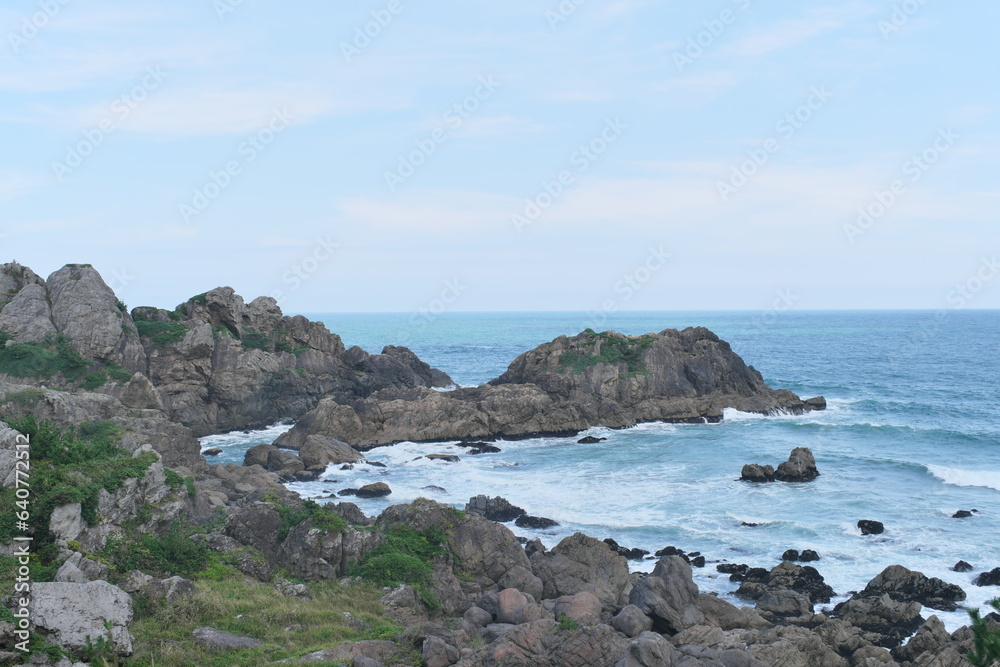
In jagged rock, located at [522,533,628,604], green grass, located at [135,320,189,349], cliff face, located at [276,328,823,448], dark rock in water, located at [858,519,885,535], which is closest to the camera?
jagged rock, located at [522,533,628,604]

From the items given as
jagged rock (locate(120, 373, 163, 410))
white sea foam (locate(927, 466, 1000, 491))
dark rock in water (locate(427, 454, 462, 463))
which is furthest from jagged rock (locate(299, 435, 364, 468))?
white sea foam (locate(927, 466, 1000, 491))

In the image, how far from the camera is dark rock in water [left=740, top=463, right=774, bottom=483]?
131 ft

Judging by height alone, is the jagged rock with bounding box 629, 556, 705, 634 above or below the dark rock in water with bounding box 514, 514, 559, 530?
above

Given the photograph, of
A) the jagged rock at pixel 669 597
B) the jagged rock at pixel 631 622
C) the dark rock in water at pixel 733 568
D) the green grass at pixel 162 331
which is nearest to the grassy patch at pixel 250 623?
the jagged rock at pixel 631 622

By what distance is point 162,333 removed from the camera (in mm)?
52781

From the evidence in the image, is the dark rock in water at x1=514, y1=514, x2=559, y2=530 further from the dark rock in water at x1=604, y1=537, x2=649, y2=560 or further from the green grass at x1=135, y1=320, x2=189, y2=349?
the green grass at x1=135, y1=320, x2=189, y2=349

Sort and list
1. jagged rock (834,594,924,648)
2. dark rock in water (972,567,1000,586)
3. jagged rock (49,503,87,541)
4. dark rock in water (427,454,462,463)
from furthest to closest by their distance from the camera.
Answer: dark rock in water (427,454,462,463)
dark rock in water (972,567,1000,586)
jagged rock (834,594,924,648)
jagged rock (49,503,87,541)

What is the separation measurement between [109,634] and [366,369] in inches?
1978

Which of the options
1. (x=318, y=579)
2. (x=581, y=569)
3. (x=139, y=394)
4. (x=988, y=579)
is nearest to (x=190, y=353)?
(x=139, y=394)

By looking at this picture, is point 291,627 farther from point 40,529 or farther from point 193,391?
point 193,391

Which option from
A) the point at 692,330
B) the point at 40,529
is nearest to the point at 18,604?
the point at 40,529

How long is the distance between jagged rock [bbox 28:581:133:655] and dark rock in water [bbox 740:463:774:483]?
110 ft

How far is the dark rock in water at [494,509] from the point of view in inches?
1320

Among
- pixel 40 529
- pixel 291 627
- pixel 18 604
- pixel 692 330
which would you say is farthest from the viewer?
pixel 692 330
